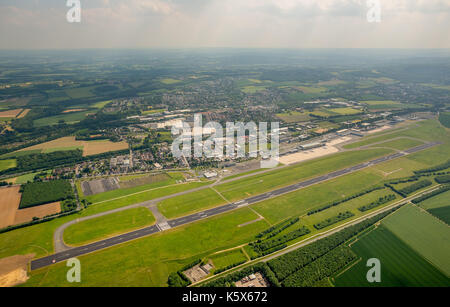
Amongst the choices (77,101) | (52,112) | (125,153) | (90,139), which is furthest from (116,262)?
(77,101)

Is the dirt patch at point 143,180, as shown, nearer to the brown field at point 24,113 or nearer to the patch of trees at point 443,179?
the patch of trees at point 443,179

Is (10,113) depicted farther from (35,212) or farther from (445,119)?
(445,119)

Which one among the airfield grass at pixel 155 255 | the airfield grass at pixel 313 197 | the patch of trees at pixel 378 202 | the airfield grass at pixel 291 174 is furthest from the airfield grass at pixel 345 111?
the airfield grass at pixel 155 255

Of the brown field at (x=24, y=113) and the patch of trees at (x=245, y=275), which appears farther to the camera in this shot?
the brown field at (x=24, y=113)

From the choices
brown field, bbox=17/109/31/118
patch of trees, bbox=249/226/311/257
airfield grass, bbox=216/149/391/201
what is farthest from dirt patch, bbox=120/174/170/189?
brown field, bbox=17/109/31/118

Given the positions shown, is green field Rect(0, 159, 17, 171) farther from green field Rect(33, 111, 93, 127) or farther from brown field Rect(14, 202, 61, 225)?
green field Rect(33, 111, 93, 127)
